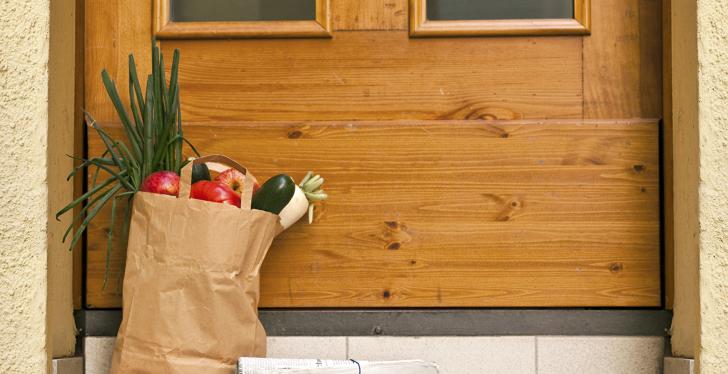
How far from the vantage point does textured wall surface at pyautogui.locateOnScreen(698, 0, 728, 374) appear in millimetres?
1661

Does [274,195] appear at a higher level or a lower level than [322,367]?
higher

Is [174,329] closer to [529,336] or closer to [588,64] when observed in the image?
[529,336]

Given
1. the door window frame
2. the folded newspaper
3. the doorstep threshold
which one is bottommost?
the folded newspaper

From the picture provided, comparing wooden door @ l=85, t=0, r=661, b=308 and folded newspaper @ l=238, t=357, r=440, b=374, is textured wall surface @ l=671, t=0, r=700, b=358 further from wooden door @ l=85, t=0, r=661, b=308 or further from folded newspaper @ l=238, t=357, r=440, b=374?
folded newspaper @ l=238, t=357, r=440, b=374

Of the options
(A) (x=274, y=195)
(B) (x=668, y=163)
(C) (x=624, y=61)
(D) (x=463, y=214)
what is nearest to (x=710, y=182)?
(B) (x=668, y=163)

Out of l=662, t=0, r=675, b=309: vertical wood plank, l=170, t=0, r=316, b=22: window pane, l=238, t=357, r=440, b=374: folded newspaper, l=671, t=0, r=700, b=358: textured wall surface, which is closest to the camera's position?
l=238, t=357, r=440, b=374: folded newspaper

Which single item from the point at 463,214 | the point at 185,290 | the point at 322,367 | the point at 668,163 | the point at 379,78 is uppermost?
the point at 379,78

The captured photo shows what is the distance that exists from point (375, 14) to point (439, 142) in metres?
0.33

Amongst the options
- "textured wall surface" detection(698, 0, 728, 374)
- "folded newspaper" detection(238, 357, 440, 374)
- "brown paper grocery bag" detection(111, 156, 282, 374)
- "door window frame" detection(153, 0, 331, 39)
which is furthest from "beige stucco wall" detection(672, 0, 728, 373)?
"brown paper grocery bag" detection(111, 156, 282, 374)

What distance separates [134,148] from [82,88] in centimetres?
28

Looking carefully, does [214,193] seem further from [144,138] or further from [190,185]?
[144,138]

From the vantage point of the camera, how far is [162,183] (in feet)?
5.54

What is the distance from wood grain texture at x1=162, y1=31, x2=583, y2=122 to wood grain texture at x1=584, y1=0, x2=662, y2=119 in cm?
4

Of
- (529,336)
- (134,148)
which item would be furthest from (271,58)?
(529,336)
